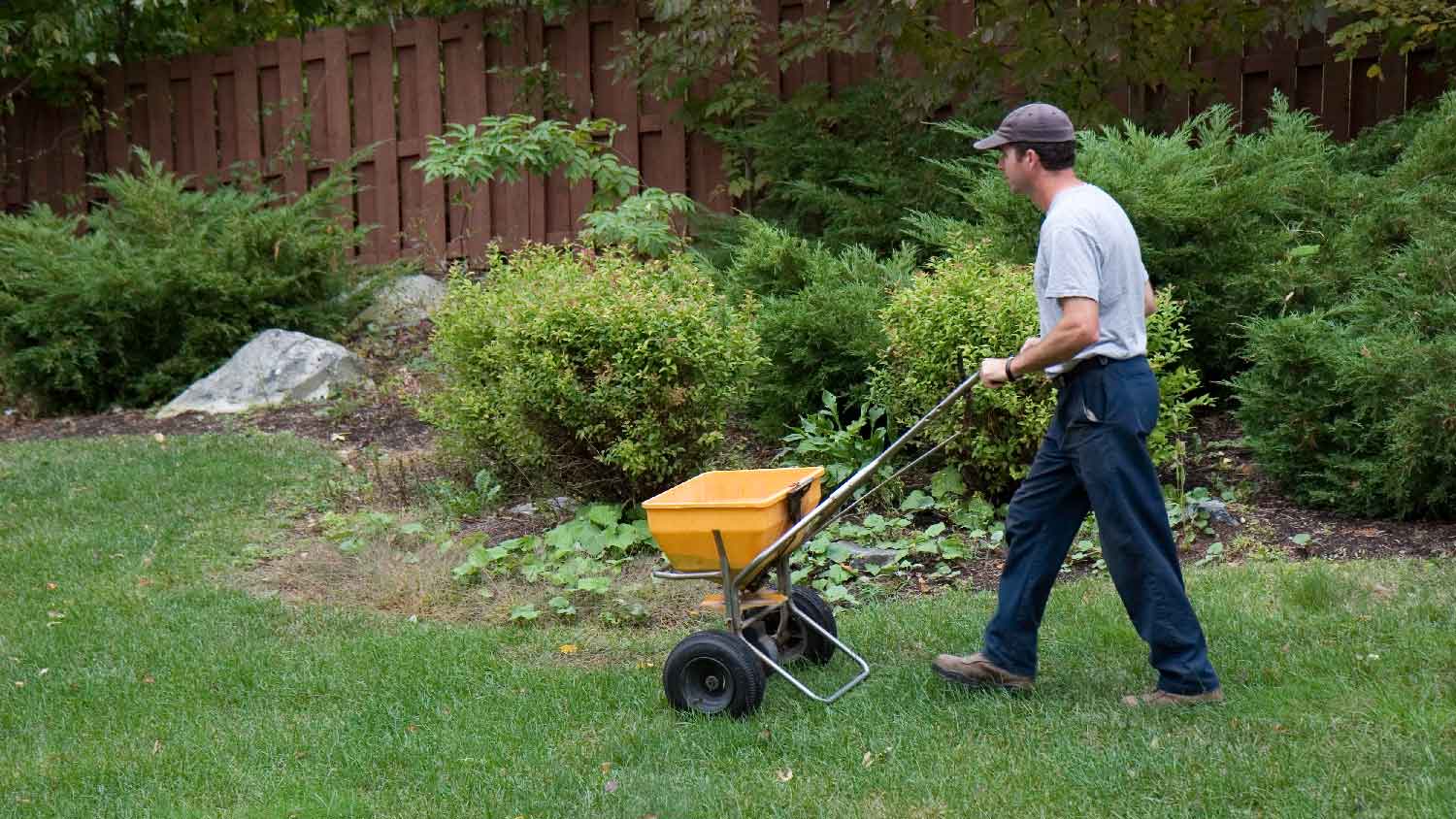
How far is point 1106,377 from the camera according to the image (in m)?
4.11

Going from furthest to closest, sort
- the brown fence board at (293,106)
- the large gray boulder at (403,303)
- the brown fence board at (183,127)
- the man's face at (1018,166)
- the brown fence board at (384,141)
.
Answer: the brown fence board at (183,127), the brown fence board at (293,106), the brown fence board at (384,141), the large gray boulder at (403,303), the man's face at (1018,166)

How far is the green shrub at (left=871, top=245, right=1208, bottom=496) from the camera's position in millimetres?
6258

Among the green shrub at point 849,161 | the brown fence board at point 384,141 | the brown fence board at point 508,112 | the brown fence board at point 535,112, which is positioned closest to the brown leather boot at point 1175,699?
the green shrub at point 849,161

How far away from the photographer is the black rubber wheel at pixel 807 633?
16.0 feet

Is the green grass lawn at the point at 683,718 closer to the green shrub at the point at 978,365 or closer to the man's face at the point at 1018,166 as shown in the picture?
the green shrub at the point at 978,365

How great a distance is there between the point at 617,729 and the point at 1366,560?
3119 mm

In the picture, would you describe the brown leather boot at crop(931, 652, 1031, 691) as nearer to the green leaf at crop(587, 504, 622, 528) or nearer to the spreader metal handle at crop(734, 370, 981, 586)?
the spreader metal handle at crop(734, 370, 981, 586)

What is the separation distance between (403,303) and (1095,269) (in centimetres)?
825

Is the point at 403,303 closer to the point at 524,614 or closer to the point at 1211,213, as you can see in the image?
the point at 524,614

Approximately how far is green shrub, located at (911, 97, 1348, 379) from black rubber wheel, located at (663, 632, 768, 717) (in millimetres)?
3538

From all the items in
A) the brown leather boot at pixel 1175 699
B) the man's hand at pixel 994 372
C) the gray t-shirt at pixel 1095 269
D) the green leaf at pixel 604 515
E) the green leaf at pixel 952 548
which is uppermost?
the gray t-shirt at pixel 1095 269

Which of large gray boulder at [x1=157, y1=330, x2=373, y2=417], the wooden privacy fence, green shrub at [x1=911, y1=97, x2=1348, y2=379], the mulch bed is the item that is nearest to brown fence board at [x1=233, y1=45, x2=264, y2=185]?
the wooden privacy fence

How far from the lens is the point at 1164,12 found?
8.48 metres

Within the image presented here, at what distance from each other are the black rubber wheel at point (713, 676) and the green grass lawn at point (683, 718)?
7 cm
